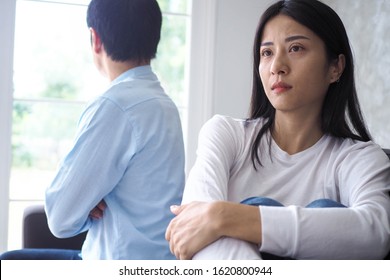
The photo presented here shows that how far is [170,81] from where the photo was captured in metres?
3.08

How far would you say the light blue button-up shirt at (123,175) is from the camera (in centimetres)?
124

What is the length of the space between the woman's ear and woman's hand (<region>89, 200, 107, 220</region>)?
2.28ft

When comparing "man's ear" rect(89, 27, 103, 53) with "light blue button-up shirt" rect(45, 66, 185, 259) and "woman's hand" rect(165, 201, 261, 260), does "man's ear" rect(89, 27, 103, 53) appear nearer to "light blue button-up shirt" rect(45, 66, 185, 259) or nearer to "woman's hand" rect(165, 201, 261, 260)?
"light blue button-up shirt" rect(45, 66, 185, 259)

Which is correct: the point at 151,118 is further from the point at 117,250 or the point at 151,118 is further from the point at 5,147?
the point at 5,147

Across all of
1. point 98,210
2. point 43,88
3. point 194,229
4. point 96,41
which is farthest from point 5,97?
point 194,229

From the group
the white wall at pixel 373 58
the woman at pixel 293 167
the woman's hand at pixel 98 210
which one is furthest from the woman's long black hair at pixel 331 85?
the white wall at pixel 373 58

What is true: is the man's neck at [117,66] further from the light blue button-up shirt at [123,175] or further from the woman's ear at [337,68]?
the woman's ear at [337,68]

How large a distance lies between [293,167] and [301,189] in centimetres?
6

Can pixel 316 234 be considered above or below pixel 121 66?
below

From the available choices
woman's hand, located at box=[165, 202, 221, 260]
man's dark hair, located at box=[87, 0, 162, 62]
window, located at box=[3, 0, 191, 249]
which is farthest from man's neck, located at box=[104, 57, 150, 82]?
window, located at box=[3, 0, 191, 249]

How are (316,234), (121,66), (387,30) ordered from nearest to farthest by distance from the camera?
(316,234)
(121,66)
(387,30)

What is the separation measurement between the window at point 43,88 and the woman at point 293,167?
5.94 ft

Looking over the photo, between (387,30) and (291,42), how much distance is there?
1.37 meters
